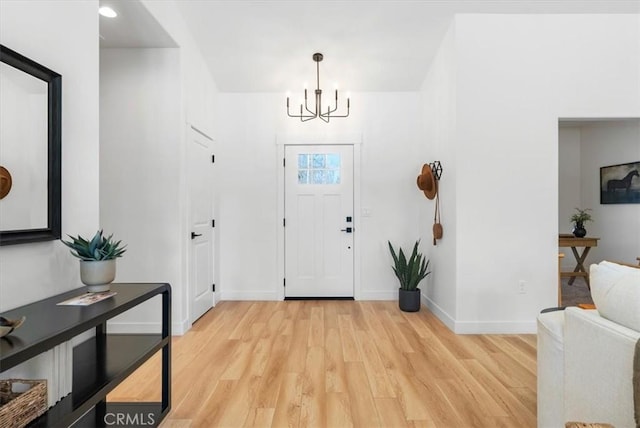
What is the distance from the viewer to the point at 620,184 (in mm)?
4938

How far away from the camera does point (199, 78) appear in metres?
3.56

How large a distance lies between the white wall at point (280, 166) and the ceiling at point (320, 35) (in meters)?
0.26

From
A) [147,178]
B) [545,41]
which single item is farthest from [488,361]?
[147,178]

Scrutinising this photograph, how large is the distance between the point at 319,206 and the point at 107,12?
2755 mm

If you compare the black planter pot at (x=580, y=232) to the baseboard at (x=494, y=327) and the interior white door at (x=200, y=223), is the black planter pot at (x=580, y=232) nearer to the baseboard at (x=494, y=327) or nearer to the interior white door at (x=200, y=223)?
the baseboard at (x=494, y=327)

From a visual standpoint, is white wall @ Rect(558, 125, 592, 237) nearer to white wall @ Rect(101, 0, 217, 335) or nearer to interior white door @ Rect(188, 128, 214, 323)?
interior white door @ Rect(188, 128, 214, 323)

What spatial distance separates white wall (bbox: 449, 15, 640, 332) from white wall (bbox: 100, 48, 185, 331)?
8.49ft

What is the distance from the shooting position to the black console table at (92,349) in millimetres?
1059

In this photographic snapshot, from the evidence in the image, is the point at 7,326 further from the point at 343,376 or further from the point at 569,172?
the point at 569,172

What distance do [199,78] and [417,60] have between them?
7.75ft

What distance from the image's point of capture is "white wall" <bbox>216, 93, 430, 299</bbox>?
4.26 meters

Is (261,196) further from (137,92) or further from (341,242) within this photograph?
(137,92)

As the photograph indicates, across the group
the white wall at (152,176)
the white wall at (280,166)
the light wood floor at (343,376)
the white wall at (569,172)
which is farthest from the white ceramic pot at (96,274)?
the white wall at (569,172)

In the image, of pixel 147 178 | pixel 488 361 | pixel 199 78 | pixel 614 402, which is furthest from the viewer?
pixel 199 78
